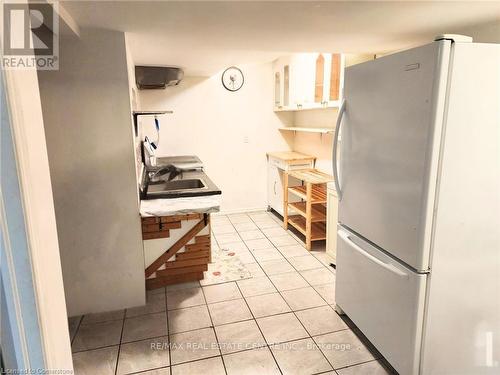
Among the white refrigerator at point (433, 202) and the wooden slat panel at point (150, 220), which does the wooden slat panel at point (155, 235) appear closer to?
the wooden slat panel at point (150, 220)

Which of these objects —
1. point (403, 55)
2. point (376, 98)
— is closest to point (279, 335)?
point (376, 98)

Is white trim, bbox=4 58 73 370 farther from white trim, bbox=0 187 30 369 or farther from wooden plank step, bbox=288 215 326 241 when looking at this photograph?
wooden plank step, bbox=288 215 326 241

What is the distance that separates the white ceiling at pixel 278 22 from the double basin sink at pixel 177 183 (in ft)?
3.59

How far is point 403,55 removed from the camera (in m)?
1.45

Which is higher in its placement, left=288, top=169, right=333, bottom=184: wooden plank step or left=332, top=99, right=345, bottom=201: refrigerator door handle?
left=332, top=99, right=345, bottom=201: refrigerator door handle

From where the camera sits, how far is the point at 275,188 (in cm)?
449

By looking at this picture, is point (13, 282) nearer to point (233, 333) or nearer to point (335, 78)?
point (233, 333)

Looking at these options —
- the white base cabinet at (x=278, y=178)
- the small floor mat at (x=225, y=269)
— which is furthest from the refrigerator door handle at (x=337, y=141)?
the white base cabinet at (x=278, y=178)

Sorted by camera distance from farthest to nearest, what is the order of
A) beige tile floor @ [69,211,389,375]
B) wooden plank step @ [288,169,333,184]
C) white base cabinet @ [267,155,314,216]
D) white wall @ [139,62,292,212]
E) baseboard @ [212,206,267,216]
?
baseboard @ [212,206,267,216], white wall @ [139,62,292,212], white base cabinet @ [267,155,314,216], wooden plank step @ [288,169,333,184], beige tile floor @ [69,211,389,375]

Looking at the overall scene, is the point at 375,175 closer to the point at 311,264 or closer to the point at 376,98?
the point at 376,98

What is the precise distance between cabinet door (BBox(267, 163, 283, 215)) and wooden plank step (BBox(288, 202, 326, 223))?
0.50 metres

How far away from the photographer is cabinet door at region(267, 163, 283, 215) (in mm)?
4359

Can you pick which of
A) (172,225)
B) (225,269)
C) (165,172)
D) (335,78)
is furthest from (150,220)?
(335,78)

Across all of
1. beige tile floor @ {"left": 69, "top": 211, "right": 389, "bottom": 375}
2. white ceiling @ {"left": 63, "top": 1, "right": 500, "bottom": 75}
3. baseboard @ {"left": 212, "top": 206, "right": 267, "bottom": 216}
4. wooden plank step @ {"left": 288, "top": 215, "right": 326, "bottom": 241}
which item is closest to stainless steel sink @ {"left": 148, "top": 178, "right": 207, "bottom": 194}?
beige tile floor @ {"left": 69, "top": 211, "right": 389, "bottom": 375}
